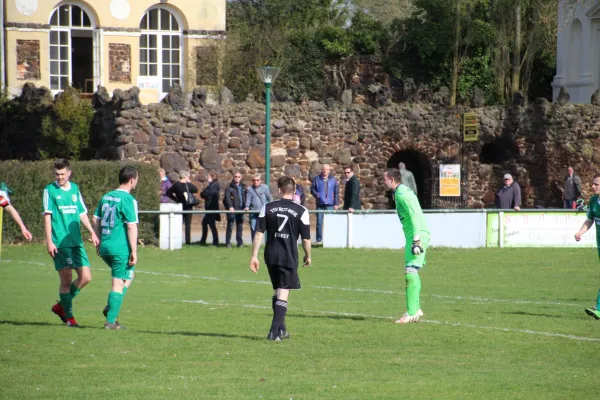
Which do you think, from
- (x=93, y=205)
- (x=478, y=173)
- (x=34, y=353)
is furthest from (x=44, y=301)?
(x=478, y=173)

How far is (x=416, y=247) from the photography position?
42.1 feet

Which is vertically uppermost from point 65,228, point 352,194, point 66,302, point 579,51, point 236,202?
point 579,51

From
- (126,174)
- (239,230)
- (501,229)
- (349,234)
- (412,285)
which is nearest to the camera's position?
(126,174)

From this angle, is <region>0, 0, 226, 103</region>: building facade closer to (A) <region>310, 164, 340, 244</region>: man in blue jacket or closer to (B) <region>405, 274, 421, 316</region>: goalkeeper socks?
(A) <region>310, 164, 340, 244</region>: man in blue jacket

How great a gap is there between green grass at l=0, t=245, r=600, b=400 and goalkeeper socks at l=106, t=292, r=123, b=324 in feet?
0.71

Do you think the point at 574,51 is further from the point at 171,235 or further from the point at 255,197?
the point at 171,235

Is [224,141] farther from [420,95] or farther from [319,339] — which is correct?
[319,339]

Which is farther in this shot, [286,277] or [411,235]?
[411,235]

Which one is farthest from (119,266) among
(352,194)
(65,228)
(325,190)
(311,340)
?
(325,190)

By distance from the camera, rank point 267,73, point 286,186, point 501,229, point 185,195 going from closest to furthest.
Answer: point 286,186
point 267,73
point 501,229
point 185,195

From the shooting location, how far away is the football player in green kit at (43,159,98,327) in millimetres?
12281

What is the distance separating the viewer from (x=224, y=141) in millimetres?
31484

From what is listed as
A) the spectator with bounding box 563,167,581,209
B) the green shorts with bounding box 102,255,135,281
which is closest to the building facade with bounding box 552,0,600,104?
the spectator with bounding box 563,167,581,209

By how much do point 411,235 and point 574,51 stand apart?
2897 centimetres
